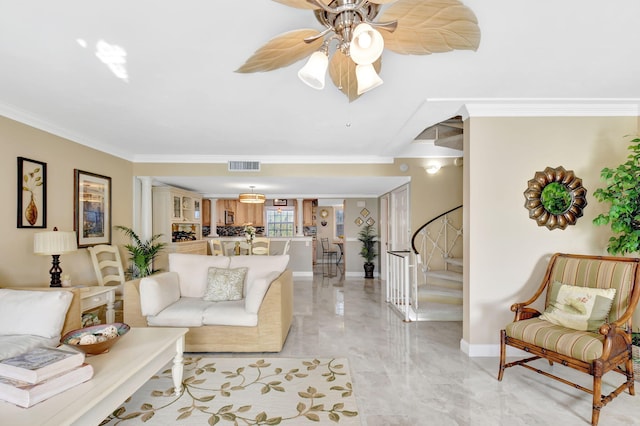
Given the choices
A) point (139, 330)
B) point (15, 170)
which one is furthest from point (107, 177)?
point (139, 330)

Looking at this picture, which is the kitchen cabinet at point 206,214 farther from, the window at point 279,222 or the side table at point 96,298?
the side table at point 96,298

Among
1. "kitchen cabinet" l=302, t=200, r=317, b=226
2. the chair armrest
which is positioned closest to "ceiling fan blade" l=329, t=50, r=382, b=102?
the chair armrest

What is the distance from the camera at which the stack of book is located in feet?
4.71

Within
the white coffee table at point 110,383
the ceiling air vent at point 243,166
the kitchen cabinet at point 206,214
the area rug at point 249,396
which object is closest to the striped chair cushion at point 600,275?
the area rug at point 249,396

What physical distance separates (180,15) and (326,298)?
483cm

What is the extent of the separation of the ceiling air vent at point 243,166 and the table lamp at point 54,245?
7.85 feet

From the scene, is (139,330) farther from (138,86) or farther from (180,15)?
(180,15)

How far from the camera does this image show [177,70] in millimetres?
2320

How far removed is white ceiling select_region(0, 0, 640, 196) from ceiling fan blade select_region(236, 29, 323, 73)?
30cm

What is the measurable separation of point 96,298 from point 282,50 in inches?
134

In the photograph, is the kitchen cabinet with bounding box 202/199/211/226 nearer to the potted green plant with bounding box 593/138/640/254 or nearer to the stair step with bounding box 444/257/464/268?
the stair step with bounding box 444/257/464/268

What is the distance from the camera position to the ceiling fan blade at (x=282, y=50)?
144 centimetres

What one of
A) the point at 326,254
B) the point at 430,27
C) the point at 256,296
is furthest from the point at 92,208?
the point at 326,254

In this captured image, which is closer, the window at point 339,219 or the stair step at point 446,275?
the stair step at point 446,275
